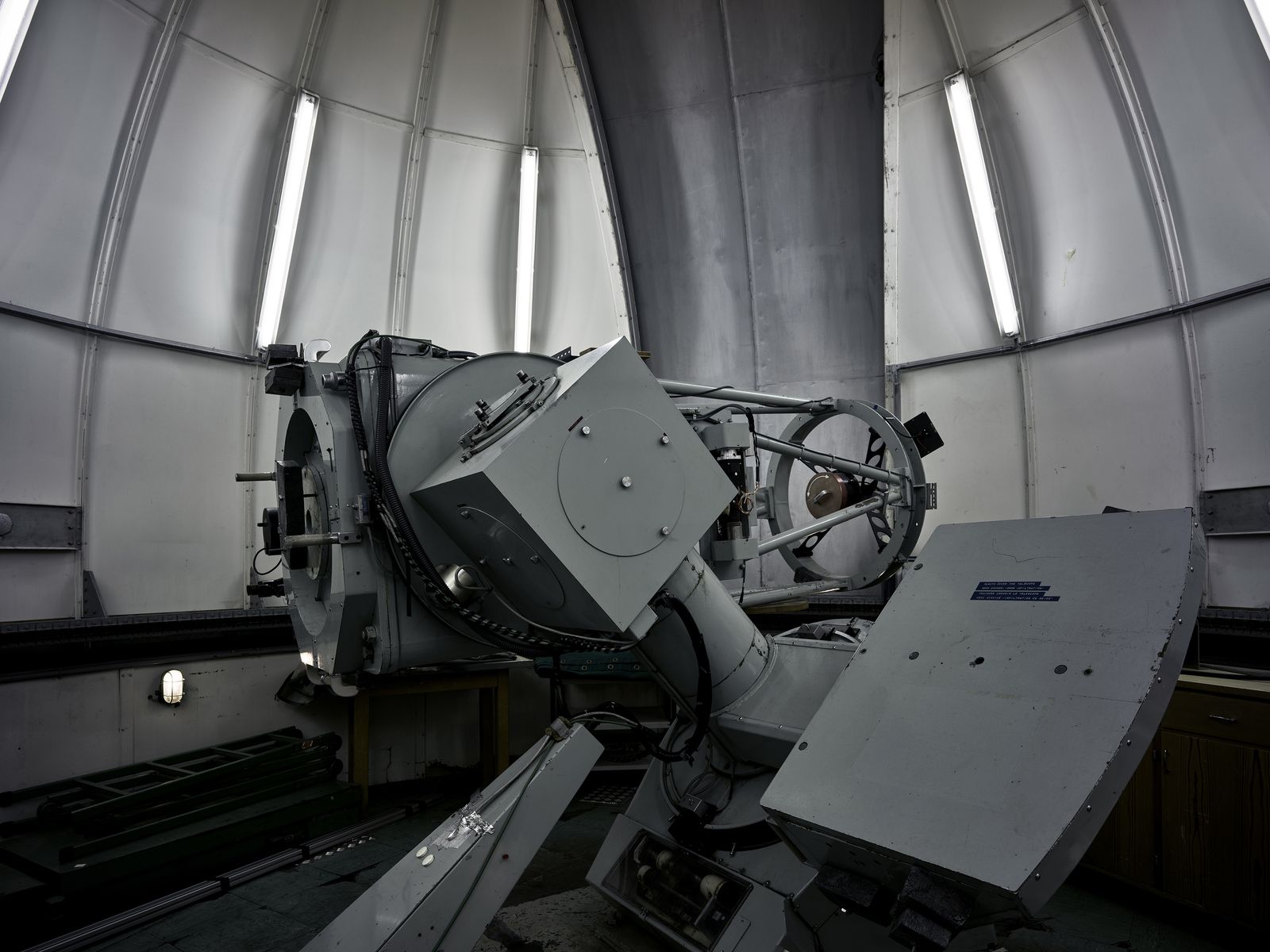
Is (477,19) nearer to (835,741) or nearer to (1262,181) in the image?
(1262,181)

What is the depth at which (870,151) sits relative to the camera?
19.1 ft

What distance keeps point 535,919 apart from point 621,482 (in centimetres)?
231

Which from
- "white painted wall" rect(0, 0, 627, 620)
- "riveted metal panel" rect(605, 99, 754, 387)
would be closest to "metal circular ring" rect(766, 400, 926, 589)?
"riveted metal panel" rect(605, 99, 754, 387)

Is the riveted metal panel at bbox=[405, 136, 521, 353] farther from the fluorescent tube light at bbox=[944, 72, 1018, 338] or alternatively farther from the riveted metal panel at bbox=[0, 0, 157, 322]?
the fluorescent tube light at bbox=[944, 72, 1018, 338]

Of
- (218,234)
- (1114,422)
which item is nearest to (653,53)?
(218,234)

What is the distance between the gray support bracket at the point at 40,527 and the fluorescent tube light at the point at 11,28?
7.75 ft

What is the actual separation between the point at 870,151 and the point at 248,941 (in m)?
6.25

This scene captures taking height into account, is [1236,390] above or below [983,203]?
below

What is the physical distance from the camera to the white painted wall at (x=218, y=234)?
177 inches

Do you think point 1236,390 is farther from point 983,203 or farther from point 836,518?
point 836,518

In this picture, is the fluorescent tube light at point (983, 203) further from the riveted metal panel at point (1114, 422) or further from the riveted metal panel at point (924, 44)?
the riveted metal panel at point (1114, 422)

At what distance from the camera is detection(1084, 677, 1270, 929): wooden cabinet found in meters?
3.06

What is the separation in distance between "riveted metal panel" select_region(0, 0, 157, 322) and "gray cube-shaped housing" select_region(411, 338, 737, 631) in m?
3.80

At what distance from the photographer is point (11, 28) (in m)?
4.10
